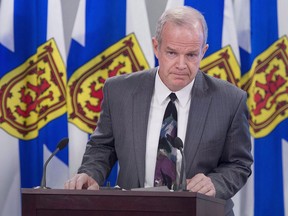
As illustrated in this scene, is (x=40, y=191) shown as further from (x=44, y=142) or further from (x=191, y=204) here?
(x=44, y=142)

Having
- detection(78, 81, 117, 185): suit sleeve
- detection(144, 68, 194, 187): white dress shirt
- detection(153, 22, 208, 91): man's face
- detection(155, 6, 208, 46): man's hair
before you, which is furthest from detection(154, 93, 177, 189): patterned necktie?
detection(155, 6, 208, 46): man's hair

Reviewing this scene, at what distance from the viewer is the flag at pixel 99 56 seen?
168 inches

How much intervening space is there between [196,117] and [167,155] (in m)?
0.20

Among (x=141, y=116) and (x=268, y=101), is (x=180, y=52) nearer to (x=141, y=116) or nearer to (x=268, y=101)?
(x=141, y=116)

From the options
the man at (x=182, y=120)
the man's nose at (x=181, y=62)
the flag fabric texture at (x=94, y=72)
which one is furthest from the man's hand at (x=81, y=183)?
the flag fabric texture at (x=94, y=72)

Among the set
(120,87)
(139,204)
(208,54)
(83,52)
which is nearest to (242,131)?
A: (120,87)

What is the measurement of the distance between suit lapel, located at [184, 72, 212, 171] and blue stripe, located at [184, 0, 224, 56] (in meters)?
1.02

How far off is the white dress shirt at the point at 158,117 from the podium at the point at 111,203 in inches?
21.3

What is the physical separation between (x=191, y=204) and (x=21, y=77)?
204cm

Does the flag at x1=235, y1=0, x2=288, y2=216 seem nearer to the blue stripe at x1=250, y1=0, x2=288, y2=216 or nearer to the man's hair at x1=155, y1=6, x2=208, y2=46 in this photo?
the blue stripe at x1=250, y1=0, x2=288, y2=216

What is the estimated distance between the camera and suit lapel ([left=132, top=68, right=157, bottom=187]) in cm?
310


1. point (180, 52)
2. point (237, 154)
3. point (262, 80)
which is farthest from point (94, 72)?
point (237, 154)

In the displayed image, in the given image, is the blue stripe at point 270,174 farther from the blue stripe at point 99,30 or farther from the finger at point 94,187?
the finger at point 94,187

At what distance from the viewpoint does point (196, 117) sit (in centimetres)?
313
